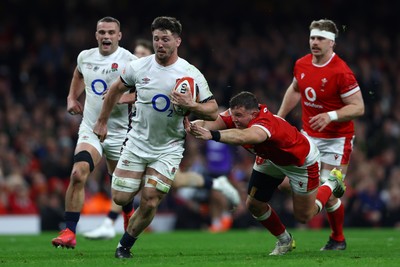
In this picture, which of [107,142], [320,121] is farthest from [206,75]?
[320,121]

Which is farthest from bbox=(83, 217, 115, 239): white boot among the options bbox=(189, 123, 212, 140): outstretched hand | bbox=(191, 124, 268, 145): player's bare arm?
bbox=(189, 123, 212, 140): outstretched hand

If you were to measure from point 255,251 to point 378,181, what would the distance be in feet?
33.5

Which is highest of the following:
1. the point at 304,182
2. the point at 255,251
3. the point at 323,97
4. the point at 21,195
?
the point at 323,97

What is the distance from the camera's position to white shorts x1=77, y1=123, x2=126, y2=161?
1244cm

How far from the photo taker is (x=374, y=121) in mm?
23875

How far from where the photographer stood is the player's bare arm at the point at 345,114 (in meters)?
11.4

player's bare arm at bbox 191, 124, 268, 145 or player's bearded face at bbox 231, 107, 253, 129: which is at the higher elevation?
player's bearded face at bbox 231, 107, 253, 129

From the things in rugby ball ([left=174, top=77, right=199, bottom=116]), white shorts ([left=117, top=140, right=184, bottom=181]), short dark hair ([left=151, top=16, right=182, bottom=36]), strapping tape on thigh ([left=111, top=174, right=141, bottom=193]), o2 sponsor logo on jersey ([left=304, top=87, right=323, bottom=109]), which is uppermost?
short dark hair ([left=151, top=16, right=182, bottom=36])

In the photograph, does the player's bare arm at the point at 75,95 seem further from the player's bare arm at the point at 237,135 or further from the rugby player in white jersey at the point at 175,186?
the player's bare arm at the point at 237,135

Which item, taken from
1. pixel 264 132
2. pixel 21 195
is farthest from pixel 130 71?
pixel 21 195

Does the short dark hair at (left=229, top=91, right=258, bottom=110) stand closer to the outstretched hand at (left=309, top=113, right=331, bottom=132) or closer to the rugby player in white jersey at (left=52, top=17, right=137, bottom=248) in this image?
the outstretched hand at (left=309, top=113, right=331, bottom=132)

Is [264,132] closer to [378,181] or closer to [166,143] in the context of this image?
[166,143]

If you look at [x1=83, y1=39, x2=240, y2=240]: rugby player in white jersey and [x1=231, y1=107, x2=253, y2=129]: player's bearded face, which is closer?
[x1=231, y1=107, x2=253, y2=129]: player's bearded face

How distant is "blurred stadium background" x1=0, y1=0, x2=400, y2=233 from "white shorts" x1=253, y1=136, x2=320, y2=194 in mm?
6177
